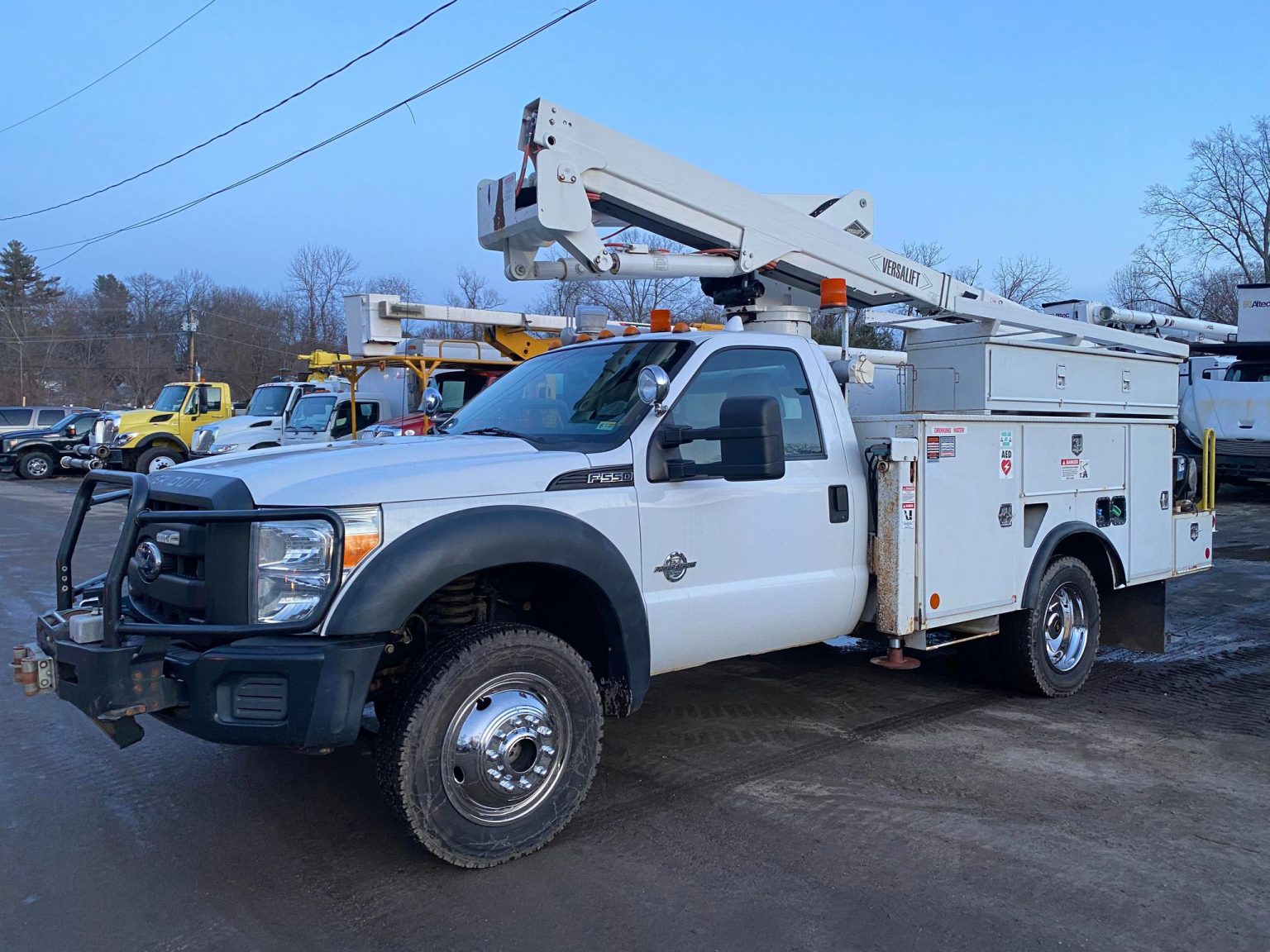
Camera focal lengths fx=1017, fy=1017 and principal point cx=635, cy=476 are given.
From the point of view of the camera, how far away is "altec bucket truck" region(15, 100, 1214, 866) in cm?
349

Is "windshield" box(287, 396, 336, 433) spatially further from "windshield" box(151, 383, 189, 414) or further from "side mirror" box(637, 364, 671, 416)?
"side mirror" box(637, 364, 671, 416)

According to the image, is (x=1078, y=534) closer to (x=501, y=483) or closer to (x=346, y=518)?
(x=501, y=483)

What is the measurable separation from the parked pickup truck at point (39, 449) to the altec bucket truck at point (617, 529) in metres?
23.3

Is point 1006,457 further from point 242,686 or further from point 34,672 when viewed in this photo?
point 34,672

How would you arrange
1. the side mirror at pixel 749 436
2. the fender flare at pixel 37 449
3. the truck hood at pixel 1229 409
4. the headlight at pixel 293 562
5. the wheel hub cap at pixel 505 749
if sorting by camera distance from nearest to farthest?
the headlight at pixel 293 562, the wheel hub cap at pixel 505 749, the side mirror at pixel 749 436, the truck hood at pixel 1229 409, the fender flare at pixel 37 449

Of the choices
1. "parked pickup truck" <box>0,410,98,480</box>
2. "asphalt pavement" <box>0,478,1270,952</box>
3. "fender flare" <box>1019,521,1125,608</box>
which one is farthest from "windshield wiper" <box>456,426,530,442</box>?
"parked pickup truck" <box>0,410,98,480</box>

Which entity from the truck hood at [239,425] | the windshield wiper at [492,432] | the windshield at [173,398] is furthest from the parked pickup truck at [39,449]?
the windshield wiper at [492,432]

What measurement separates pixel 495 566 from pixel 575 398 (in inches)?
47.2

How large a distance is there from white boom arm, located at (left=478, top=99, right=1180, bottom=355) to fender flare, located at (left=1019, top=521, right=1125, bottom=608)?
1.45 meters

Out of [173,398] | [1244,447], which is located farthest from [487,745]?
[173,398]

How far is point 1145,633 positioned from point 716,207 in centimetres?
418

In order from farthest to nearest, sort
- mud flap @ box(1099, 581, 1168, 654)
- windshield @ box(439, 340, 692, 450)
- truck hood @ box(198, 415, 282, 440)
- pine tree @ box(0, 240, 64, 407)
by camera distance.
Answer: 1. pine tree @ box(0, 240, 64, 407)
2. truck hood @ box(198, 415, 282, 440)
3. mud flap @ box(1099, 581, 1168, 654)
4. windshield @ box(439, 340, 692, 450)

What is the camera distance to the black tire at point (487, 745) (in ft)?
11.8

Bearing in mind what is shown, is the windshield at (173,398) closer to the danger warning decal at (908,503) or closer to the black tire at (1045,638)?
the black tire at (1045,638)
